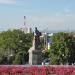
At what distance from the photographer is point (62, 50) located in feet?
128

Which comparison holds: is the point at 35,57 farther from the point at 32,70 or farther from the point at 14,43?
the point at 14,43

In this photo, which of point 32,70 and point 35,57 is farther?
point 35,57

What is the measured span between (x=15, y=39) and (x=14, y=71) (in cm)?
4890

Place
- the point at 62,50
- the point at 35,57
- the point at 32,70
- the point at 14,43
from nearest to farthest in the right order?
the point at 32,70, the point at 35,57, the point at 62,50, the point at 14,43

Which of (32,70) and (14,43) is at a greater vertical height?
(32,70)

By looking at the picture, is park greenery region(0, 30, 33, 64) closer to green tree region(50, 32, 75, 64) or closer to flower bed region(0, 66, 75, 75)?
green tree region(50, 32, 75, 64)

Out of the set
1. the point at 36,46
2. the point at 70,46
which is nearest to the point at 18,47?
the point at 70,46

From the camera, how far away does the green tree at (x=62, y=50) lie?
37.9 meters

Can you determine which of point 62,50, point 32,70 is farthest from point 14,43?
point 32,70

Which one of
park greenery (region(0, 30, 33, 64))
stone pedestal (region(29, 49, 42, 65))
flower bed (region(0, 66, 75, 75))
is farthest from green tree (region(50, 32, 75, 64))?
flower bed (region(0, 66, 75, 75))

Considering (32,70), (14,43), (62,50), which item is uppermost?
(32,70)

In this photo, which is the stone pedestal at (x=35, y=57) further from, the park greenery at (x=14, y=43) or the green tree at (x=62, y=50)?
the park greenery at (x=14, y=43)

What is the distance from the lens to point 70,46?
40281mm

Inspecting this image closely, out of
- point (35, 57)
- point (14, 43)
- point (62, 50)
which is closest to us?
point (35, 57)
